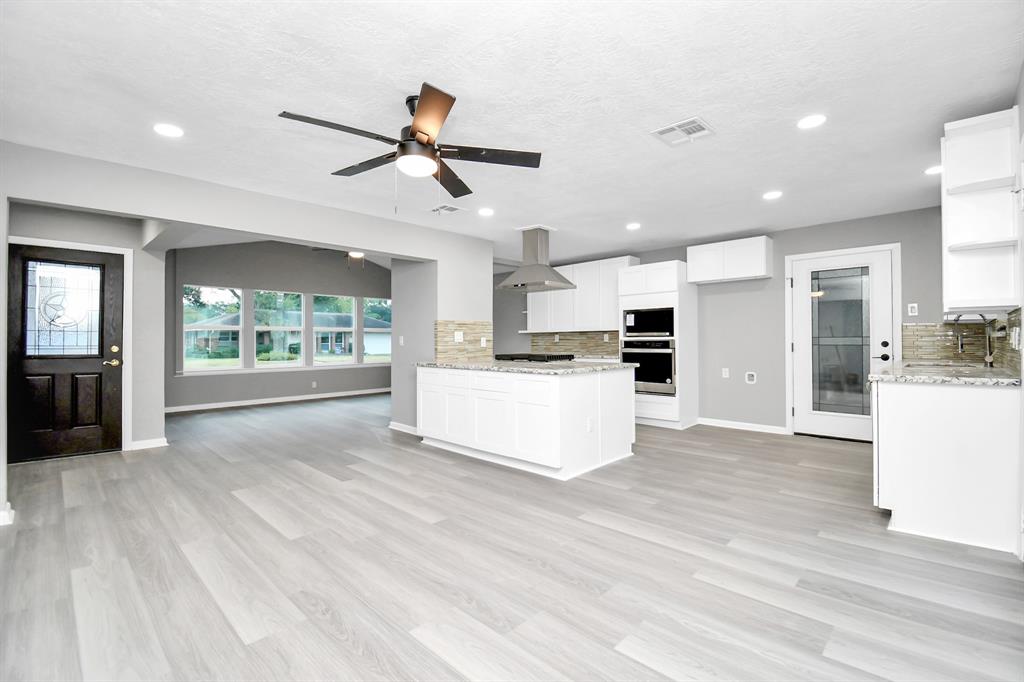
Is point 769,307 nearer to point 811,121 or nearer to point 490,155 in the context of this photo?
point 811,121

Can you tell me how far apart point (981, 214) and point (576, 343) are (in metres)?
5.26

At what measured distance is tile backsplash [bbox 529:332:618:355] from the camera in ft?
23.3

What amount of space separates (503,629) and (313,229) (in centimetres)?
394

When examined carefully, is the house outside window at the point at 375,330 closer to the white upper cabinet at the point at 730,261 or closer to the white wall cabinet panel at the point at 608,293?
the white wall cabinet panel at the point at 608,293

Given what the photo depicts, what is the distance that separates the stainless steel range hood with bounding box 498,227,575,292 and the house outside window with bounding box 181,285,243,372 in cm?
536

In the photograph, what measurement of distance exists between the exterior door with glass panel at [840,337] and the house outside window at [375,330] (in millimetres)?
7497

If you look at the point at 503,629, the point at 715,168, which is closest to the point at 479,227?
the point at 715,168

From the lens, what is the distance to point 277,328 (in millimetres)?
8562

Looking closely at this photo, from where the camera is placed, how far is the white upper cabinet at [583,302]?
6672mm

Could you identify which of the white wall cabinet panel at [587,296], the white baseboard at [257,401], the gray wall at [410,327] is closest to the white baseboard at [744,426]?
the white wall cabinet panel at [587,296]

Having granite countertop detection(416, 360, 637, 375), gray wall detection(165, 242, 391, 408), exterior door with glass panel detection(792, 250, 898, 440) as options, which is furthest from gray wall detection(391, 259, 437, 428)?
exterior door with glass panel detection(792, 250, 898, 440)

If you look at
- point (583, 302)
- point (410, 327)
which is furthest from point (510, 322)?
point (410, 327)

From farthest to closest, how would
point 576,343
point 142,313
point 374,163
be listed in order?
point 576,343 → point 142,313 → point 374,163

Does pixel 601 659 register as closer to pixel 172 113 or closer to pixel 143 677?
pixel 143 677
